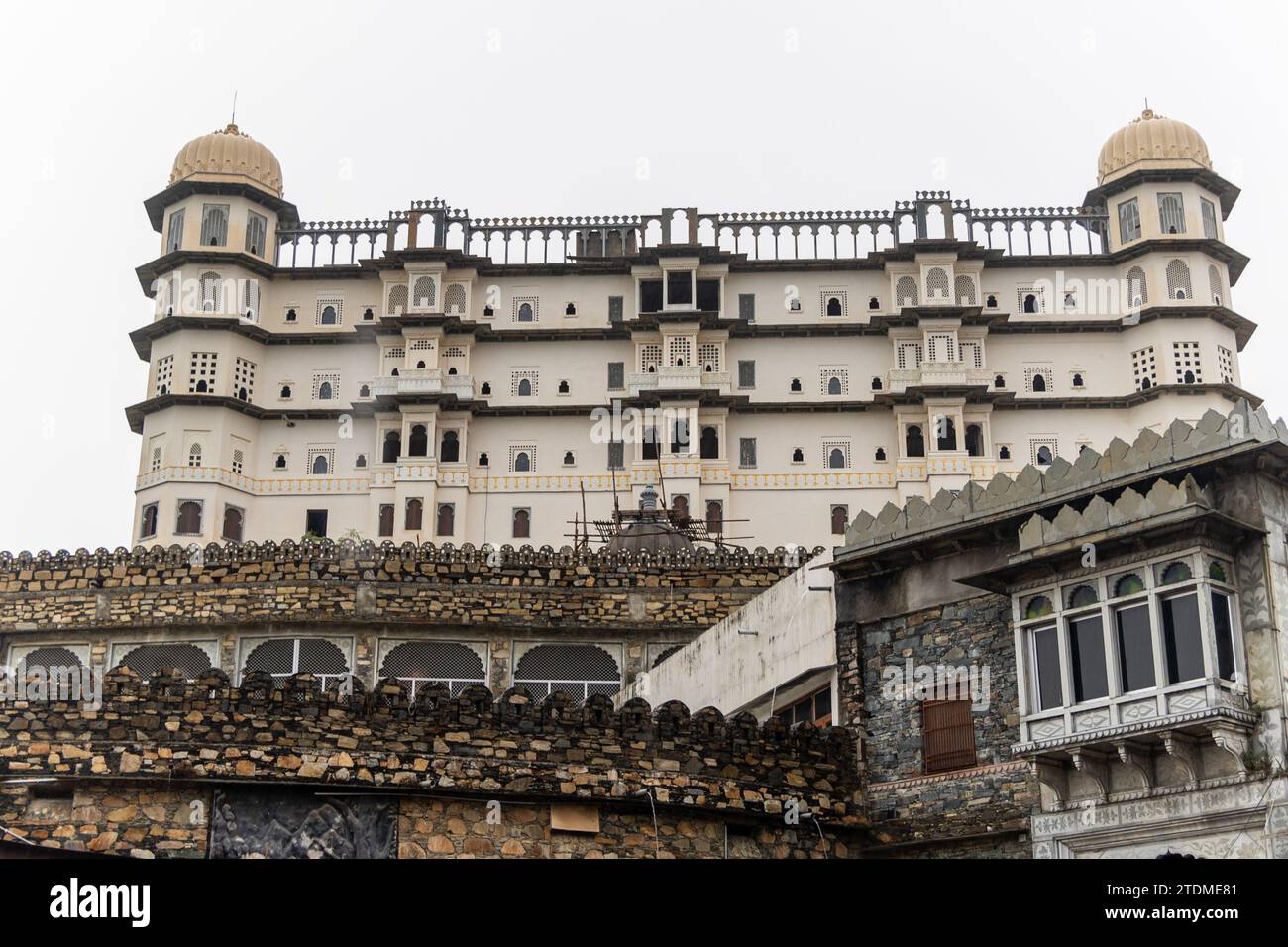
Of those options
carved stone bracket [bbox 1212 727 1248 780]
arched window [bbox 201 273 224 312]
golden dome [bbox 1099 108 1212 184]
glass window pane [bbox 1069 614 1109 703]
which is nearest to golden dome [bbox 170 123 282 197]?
arched window [bbox 201 273 224 312]

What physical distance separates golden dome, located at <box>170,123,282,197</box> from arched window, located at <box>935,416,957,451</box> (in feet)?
76.3

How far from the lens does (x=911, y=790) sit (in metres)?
22.0

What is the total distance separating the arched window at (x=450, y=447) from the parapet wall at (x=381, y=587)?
25.1 metres

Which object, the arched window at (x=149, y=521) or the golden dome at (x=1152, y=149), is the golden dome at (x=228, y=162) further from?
the golden dome at (x=1152, y=149)

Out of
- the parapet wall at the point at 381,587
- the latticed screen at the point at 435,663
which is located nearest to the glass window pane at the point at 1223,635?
the parapet wall at the point at 381,587

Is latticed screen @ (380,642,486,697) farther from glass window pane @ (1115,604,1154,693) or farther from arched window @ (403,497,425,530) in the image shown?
arched window @ (403,497,425,530)

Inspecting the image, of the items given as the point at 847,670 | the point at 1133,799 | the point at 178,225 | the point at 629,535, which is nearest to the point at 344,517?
the point at 178,225

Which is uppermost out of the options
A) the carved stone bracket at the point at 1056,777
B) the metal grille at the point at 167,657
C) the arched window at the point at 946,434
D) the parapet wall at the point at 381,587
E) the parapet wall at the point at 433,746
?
the arched window at the point at 946,434

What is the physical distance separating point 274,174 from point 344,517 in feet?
40.3

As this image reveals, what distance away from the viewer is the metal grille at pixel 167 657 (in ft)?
103

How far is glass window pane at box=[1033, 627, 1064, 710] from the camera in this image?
20.3 m

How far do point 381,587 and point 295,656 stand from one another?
1907 mm

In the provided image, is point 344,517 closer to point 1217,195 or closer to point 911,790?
point 1217,195
